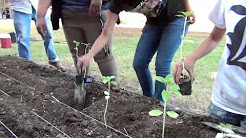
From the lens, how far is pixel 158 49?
2.38 meters

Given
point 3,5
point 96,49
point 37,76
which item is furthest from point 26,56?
point 3,5

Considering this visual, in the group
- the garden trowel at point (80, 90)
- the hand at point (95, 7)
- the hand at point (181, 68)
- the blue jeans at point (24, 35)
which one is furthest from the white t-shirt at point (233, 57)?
the blue jeans at point (24, 35)

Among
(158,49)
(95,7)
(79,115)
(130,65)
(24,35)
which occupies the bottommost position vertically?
(130,65)

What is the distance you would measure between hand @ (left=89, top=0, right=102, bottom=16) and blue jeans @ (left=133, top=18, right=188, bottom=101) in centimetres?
45

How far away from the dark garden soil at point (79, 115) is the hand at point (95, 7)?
589 mm

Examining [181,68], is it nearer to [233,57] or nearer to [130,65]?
[233,57]

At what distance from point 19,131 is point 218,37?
108 cm

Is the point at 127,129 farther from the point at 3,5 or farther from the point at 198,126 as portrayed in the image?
the point at 3,5

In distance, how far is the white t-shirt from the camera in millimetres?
1543

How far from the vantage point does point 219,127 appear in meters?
1.58

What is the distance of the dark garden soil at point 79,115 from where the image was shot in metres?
1.66

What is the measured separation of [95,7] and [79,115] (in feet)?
→ 3.51

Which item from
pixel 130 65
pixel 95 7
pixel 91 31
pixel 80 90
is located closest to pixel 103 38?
pixel 80 90

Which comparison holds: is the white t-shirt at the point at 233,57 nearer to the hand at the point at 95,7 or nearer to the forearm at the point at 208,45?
the forearm at the point at 208,45
